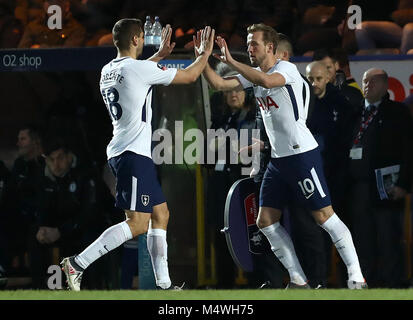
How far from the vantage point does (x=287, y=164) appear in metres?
10.9

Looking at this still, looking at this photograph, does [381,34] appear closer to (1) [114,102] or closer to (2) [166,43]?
(2) [166,43]

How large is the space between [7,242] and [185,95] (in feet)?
8.68

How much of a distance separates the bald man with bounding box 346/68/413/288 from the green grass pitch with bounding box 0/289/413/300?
6.25ft

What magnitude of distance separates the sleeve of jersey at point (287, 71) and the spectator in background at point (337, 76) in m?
1.23

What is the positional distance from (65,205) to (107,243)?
9.11 ft

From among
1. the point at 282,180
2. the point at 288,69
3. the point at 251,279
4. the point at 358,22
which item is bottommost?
the point at 251,279

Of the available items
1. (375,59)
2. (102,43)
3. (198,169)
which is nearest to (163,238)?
(198,169)

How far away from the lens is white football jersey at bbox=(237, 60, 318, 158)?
35.8 feet

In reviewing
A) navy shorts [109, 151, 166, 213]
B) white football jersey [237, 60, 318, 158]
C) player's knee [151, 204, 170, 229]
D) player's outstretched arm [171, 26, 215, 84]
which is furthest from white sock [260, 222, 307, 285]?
player's outstretched arm [171, 26, 215, 84]

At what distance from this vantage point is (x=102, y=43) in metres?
14.5

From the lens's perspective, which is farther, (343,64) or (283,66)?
(343,64)

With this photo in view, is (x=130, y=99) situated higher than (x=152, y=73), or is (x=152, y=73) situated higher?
(x=152, y=73)

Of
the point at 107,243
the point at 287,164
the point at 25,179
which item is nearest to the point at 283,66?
the point at 287,164

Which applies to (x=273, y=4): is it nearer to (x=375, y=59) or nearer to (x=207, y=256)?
(x=375, y=59)
